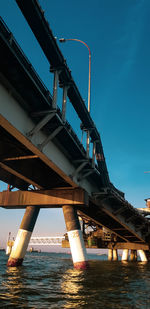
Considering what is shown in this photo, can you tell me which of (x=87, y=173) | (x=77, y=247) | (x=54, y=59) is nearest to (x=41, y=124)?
(x=54, y=59)

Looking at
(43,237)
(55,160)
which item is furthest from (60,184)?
(43,237)

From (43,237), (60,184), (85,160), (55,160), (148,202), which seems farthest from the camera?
(43,237)

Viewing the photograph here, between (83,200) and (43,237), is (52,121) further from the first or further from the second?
(43,237)

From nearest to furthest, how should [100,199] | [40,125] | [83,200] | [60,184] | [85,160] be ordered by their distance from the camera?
1. [40,125]
2. [85,160]
3. [83,200]
4. [60,184]
5. [100,199]

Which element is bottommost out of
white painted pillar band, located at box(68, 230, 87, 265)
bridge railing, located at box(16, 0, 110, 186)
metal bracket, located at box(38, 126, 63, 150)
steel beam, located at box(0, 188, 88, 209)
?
white painted pillar band, located at box(68, 230, 87, 265)

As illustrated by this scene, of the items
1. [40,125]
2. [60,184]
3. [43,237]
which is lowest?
[43,237]

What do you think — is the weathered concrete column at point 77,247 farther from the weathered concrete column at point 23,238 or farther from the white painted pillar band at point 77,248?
the weathered concrete column at point 23,238

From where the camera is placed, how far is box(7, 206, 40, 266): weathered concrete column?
24781mm

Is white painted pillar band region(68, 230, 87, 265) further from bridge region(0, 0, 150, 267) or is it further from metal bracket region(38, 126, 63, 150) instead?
metal bracket region(38, 126, 63, 150)

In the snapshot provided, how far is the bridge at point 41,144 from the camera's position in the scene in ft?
47.5

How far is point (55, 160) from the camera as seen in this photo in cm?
2002

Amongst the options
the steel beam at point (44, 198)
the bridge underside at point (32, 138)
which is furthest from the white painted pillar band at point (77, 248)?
the bridge underside at point (32, 138)

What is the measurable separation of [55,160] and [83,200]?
6.59 meters

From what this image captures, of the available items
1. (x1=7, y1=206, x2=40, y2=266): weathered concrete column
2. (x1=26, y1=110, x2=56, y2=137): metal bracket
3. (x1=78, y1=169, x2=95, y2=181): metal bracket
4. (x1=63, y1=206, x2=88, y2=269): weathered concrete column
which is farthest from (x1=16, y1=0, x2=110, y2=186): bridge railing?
(x1=7, y1=206, x2=40, y2=266): weathered concrete column
